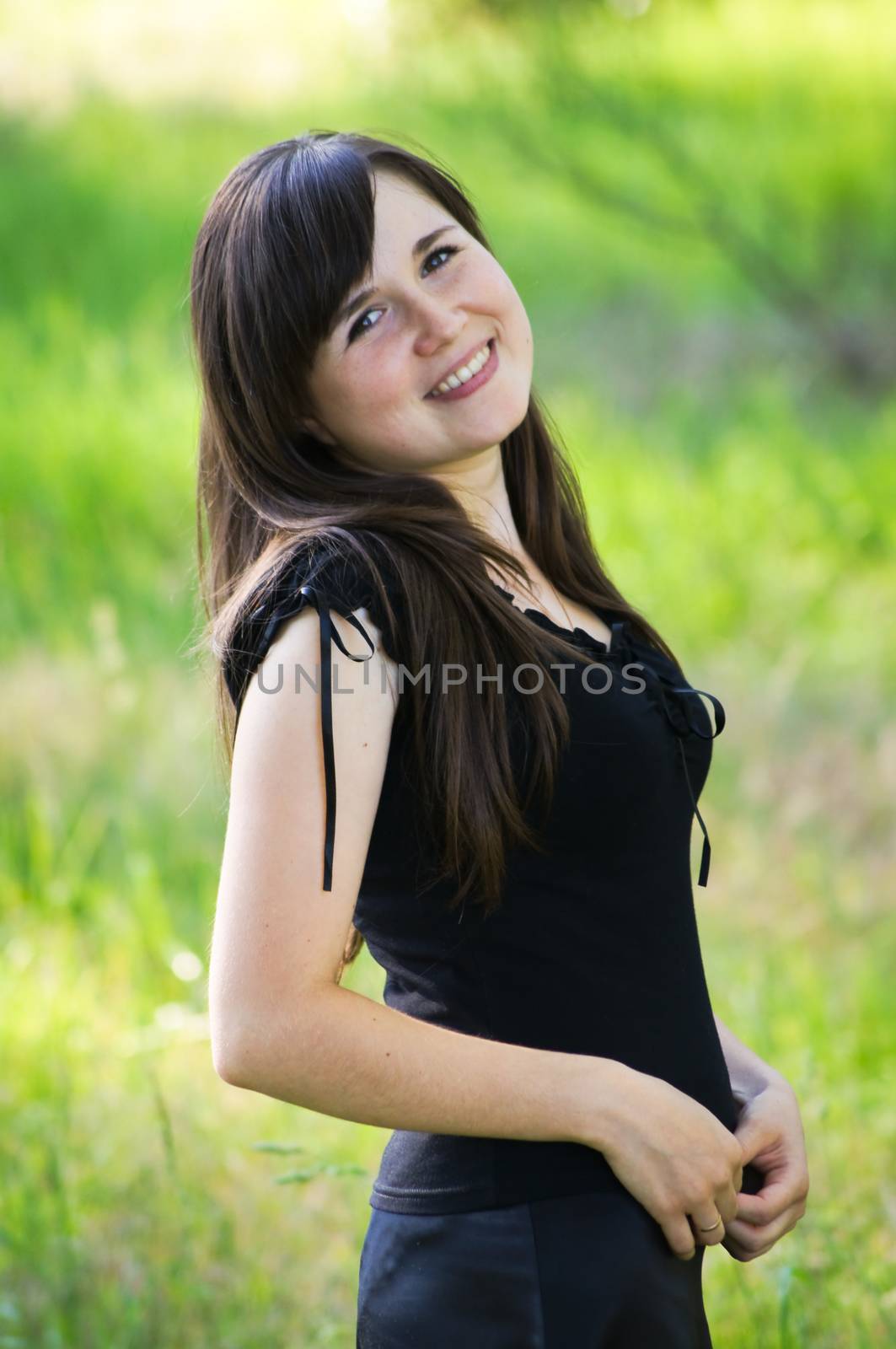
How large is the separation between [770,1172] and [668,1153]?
0.84 feet

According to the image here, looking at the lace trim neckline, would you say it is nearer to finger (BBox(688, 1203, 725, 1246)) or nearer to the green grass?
finger (BBox(688, 1203, 725, 1246))

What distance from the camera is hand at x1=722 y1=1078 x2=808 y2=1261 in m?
1.38

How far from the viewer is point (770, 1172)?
4.68 ft

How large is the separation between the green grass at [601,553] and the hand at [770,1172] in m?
0.54

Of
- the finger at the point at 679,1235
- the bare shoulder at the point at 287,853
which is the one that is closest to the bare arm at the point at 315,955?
the bare shoulder at the point at 287,853

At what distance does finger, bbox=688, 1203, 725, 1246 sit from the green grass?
675 mm

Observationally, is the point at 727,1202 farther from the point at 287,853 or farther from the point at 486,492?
the point at 486,492

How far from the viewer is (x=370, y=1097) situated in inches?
45.7

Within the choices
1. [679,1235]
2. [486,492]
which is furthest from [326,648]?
[679,1235]

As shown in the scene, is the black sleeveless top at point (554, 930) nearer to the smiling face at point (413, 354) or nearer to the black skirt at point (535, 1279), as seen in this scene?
the black skirt at point (535, 1279)

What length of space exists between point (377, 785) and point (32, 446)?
15.5 ft

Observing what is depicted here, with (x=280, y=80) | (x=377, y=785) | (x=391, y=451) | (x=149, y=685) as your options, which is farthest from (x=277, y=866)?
(x=280, y=80)

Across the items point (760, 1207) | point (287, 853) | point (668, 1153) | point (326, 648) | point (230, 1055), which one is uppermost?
point (326, 648)

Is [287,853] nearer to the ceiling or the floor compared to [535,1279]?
nearer to the ceiling
